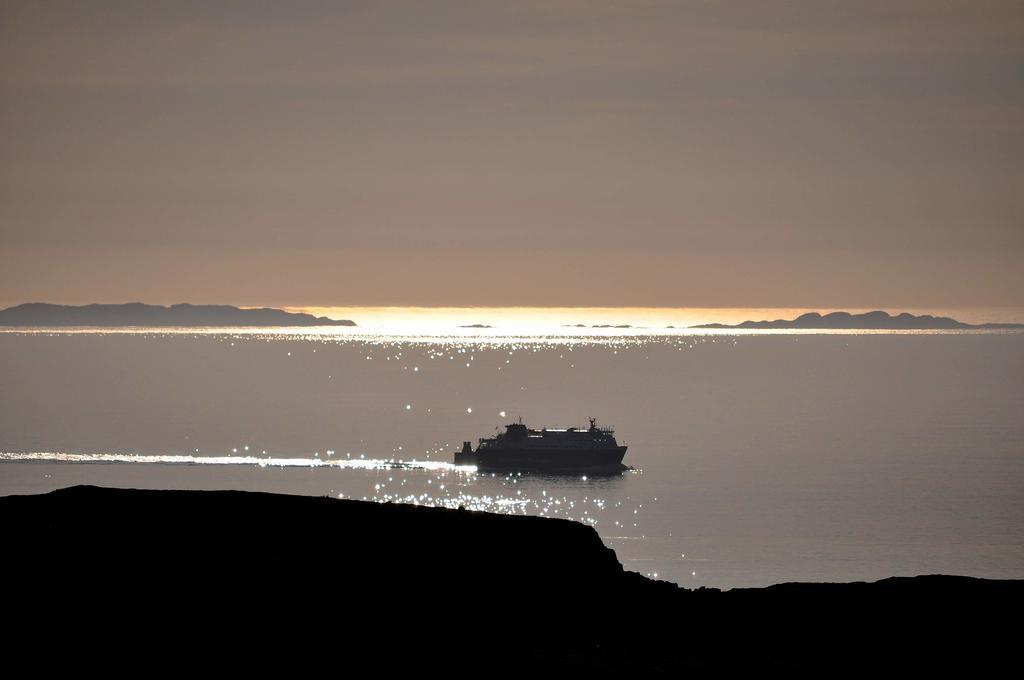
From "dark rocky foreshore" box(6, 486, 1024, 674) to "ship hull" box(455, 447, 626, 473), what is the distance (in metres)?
86.4

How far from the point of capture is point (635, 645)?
805 inches

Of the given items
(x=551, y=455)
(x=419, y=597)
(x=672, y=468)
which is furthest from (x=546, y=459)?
(x=419, y=597)

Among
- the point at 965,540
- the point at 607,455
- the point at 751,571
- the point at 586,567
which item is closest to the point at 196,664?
the point at 586,567

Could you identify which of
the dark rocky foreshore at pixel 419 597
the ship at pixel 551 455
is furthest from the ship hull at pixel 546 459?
the dark rocky foreshore at pixel 419 597

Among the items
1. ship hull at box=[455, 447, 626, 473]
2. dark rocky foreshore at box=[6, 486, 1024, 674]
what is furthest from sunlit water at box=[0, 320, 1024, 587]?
dark rocky foreshore at box=[6, 486, 1024, 674]

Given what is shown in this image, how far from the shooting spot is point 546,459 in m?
113

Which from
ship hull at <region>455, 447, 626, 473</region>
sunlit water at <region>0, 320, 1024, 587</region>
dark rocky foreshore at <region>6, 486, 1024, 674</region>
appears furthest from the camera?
ship hull at <region>455, 447, 626, 473</region>

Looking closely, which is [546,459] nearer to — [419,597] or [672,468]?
[672,468]

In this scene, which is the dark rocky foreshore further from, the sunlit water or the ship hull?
the ship hull

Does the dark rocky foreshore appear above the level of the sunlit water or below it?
above

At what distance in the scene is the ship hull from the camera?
112m

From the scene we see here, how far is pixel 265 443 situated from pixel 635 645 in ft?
376

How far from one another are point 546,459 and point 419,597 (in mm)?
92873

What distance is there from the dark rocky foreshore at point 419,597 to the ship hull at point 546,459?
284ft
